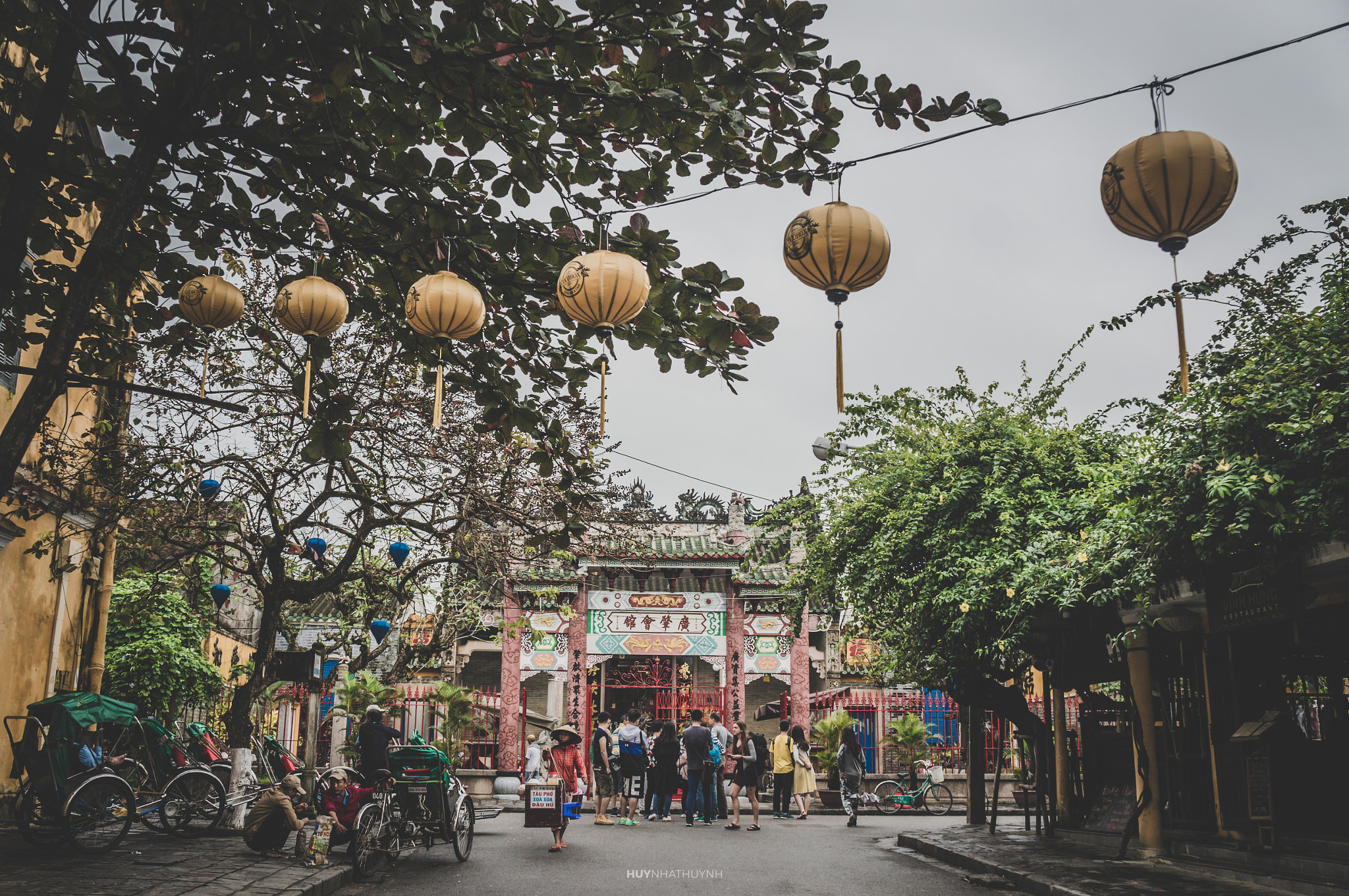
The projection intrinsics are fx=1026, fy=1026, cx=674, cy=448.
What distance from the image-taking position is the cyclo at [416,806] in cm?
999

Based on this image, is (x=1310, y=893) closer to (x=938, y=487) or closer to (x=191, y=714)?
(x=938, y=487)

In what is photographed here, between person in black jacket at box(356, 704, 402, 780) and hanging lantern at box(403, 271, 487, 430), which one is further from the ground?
hanging lantern at box(403, 271, 487, 430)

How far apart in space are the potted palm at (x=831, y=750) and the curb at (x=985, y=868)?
624 cm

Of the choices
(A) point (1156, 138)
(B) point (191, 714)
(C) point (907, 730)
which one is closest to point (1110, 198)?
(A) point (1156, 138)

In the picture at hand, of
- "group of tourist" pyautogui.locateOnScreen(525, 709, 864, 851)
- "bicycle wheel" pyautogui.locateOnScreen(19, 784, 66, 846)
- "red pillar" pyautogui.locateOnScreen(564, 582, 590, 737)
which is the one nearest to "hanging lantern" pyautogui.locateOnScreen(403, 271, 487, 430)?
"bicycle wheel" pyautogui.locateOnScreen(19, 784, 66, 846)

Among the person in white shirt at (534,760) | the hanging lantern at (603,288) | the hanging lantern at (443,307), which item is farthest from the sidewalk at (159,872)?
the person in white shirt at (534,760)

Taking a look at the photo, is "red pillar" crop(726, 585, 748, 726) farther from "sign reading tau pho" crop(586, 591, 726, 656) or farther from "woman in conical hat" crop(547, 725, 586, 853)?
"woman in conical hat" crop(547, 725, 586, 853)

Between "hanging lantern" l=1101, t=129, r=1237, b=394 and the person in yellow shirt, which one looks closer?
"hanging lantern" l=1101, t=129, r=1237, b=394

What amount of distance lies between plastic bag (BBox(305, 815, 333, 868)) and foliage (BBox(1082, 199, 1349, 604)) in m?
7.77

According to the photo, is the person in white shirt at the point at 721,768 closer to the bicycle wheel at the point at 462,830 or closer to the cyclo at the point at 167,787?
the bicycle wheel at the point at 462,830

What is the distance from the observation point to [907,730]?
21000 mm

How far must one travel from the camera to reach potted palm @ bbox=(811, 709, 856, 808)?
68.3 feet

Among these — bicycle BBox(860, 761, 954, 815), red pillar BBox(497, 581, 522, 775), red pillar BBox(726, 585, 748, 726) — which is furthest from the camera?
red pillar BBox(726, 585, 748, 726)

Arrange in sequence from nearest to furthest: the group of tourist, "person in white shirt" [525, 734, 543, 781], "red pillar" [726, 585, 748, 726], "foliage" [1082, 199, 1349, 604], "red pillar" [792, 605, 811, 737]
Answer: "foliage" [1082, 199, 1349, 604], the group of tourist, "person in white shirt" [525, 734, 543, 781], "red pillar" [792, 605, 811, 737], "red pillar" [726, 585, 748, 726]
